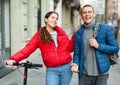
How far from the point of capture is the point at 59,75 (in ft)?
14.7

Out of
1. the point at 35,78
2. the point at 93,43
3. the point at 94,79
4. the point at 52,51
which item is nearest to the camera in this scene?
the point at 93,43

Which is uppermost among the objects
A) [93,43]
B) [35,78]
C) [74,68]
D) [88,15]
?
[88,15]

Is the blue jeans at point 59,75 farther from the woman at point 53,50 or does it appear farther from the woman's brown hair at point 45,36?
the woman's brown hair at point 45,36

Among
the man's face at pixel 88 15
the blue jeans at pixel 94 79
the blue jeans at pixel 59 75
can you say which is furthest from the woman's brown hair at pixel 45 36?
the blue jeans at pixel 94 79

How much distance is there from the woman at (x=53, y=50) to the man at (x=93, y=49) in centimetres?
28

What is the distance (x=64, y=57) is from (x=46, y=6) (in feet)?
45.4

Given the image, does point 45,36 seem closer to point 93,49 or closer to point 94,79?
point 93,49

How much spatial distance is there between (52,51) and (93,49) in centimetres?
55

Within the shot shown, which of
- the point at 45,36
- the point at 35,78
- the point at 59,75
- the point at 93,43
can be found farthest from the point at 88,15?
the point at 35,78

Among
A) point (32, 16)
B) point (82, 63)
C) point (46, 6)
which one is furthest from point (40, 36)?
point (46, 6)

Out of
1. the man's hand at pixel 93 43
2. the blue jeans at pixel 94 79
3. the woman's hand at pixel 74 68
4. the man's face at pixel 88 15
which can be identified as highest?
the man's face at pixel 88 15

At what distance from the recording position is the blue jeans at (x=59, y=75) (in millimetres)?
4422

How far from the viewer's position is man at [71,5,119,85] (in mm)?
4109

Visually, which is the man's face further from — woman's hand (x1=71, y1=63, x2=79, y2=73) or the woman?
woman's hand (x1=71, y1=63, x2=79, y2=73)
